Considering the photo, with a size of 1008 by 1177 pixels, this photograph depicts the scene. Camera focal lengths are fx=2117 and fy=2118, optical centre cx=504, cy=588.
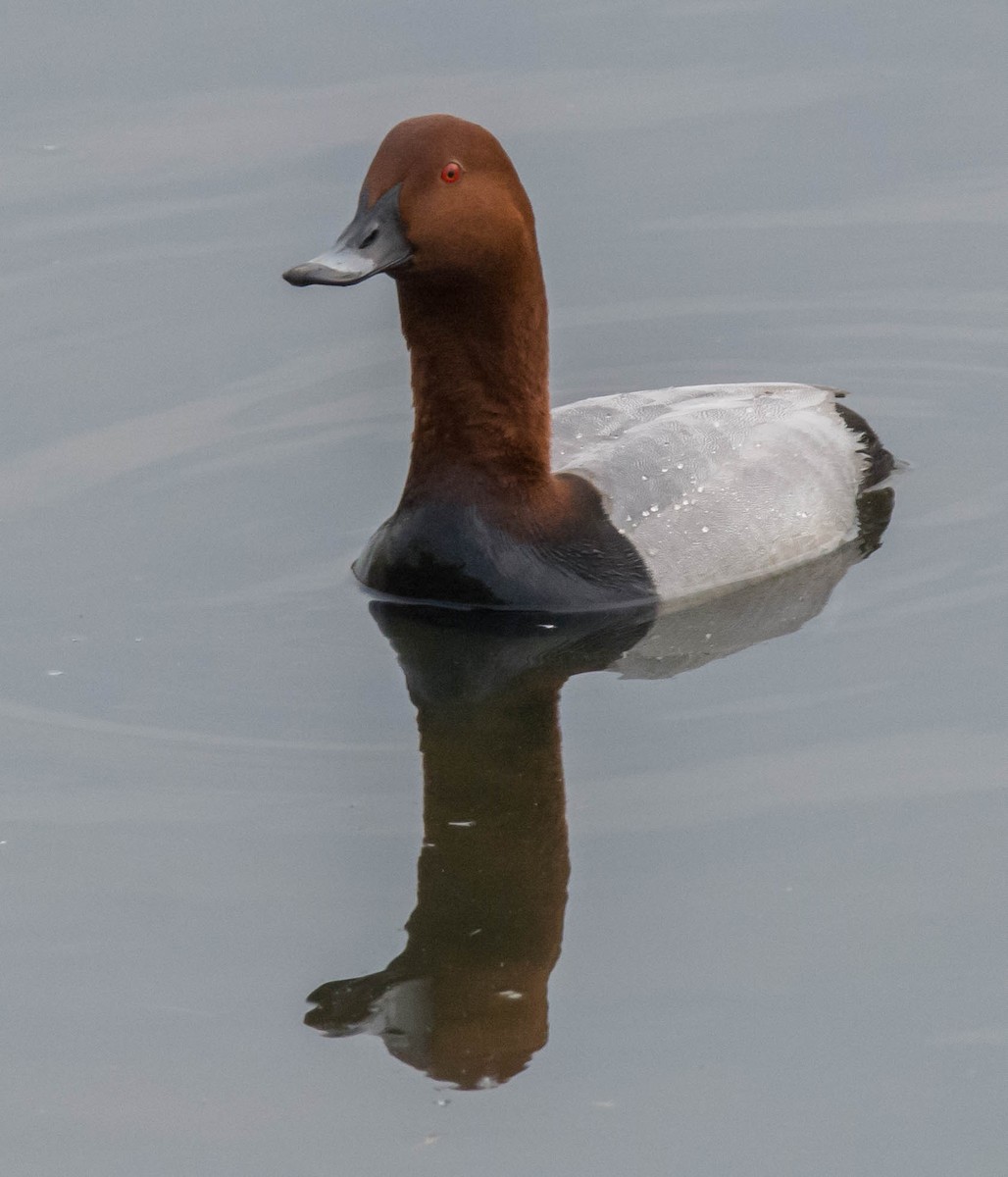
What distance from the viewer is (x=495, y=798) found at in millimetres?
6211

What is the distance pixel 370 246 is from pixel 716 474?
1.71m

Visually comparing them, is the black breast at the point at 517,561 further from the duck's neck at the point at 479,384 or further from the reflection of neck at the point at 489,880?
the reflection of neck at the point at 489,880

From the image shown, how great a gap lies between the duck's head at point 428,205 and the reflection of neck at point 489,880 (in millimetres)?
1423

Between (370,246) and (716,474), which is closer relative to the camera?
(370,246)

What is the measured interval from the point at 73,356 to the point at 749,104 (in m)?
3.82

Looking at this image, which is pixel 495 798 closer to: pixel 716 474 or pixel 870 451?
pixel 716 474

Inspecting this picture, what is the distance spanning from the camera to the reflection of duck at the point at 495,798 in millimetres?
5238

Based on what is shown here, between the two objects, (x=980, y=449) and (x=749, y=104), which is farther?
(x=749, y=104)

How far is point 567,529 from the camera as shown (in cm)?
730

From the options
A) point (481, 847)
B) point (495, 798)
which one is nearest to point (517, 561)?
point (495, 798)

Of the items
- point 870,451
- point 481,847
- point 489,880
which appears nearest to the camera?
point 489,880

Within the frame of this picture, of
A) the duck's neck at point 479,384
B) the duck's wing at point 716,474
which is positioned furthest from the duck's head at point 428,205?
the duck's wing at point 716,474

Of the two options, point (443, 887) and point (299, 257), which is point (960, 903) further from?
point (299, 257)

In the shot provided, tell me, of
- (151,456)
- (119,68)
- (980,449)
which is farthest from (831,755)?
(119,68)
